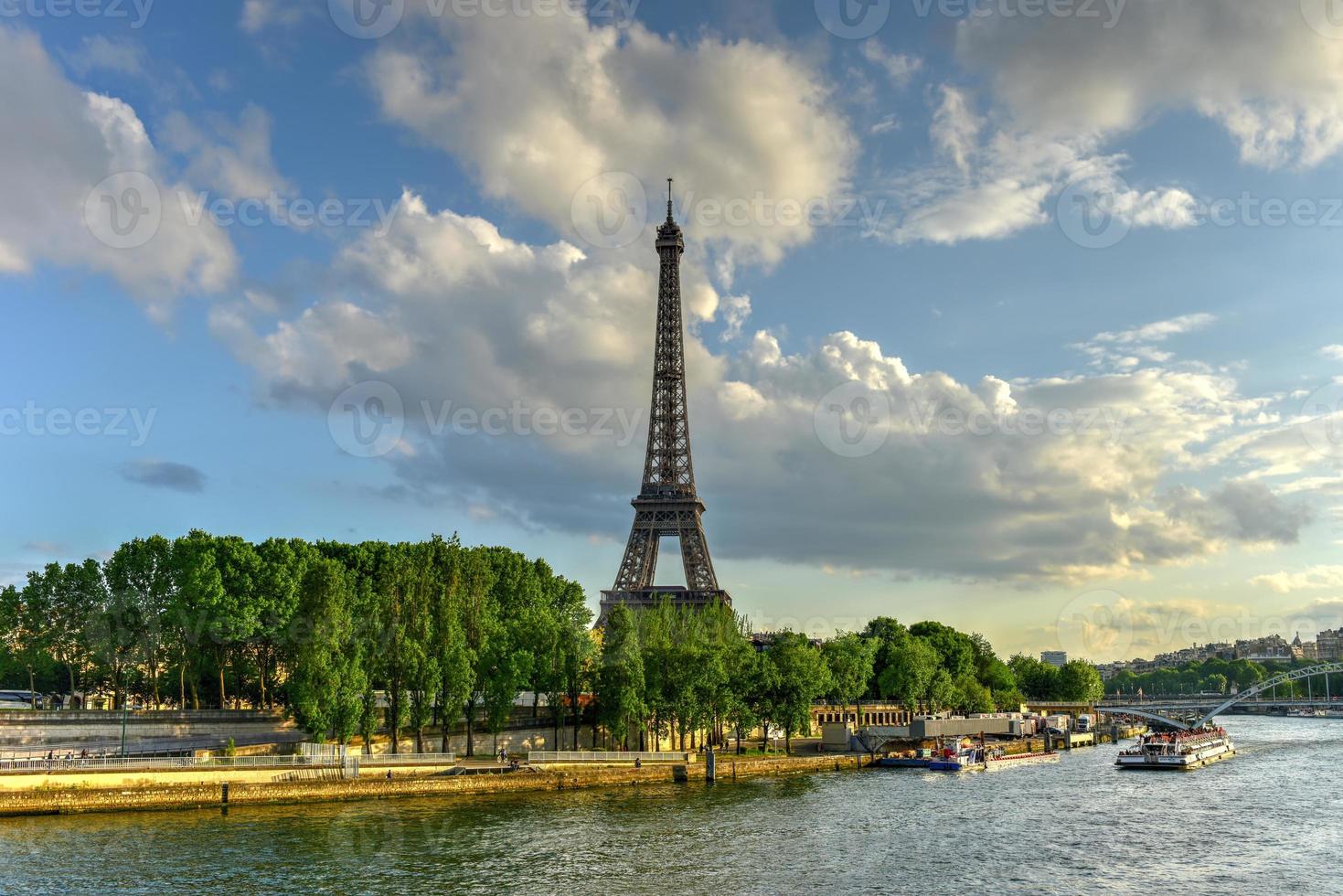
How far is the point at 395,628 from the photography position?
83625 mm

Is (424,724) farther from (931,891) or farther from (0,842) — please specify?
(931,891)

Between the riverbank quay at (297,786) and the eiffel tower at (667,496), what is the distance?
53020mm

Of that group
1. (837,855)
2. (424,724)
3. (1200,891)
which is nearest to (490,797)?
(424,724)

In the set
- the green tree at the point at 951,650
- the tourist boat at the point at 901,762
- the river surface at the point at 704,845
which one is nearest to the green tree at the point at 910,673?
the green tree at the point at 951,650

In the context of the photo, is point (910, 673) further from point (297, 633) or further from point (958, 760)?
point (297, 633)

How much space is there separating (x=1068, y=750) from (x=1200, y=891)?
103m

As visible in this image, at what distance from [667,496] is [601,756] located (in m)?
71.8

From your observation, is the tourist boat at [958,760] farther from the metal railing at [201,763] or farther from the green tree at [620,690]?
the metal railing at [201,763]

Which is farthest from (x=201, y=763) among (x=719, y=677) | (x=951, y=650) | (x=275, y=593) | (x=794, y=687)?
(x=951, y=650)

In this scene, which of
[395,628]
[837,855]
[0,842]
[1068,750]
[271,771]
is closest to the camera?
→ [0,842]

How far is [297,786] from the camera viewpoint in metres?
69.7

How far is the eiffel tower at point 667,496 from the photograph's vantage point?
487 feet

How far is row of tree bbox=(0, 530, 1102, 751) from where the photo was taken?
80812mm

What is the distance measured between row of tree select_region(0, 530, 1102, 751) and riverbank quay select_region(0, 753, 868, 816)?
531 centimetres
